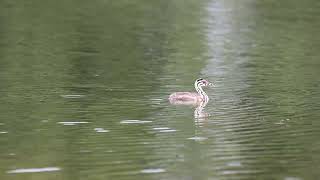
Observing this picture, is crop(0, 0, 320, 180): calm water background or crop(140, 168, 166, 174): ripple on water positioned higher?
crop(140, 168, 166, 174): ripple on water

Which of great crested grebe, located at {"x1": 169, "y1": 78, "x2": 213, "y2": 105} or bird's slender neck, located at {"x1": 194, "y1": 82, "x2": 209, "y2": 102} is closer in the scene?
great crested grebe, located at {"x1": 169, "y1": 78, "x2": 213, "y2": 105}

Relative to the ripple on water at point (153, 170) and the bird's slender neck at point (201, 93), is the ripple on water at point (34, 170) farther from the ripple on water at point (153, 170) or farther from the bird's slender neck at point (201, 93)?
the bird's slender neck at point (201, 93)

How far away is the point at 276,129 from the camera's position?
18297 millimetres

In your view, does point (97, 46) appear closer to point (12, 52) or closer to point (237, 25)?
point (12, 52)

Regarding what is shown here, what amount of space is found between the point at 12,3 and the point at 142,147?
104 ft

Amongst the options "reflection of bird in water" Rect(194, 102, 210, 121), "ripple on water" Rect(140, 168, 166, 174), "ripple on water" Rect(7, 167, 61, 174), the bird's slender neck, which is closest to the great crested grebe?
the bird's slender neck

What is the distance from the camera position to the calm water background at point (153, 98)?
15.3 metres

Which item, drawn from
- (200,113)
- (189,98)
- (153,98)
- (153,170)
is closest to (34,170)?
(153,170)

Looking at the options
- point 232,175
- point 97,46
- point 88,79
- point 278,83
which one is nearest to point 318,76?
point 278,83

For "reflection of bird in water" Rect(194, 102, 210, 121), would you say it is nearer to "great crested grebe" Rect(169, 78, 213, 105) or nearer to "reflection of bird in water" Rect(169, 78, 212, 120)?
"reflection of bird in water" Rect(169, 78, 212, 120)

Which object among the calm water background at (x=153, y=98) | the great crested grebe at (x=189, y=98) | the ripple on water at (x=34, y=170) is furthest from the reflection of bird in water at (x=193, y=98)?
the ripple on water at (x=34, y=170)

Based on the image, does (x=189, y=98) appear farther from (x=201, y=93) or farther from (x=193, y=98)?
(x=201, y=93)

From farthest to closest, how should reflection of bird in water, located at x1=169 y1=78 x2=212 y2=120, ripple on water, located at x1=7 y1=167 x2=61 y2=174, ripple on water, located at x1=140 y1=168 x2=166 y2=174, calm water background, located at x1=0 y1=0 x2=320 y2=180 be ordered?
reflection of bird in water, located at x1=169 y1=78 x2=212 y2=120 → calm water background, located at x1=0 y1=0 x2=320 y2=180 → ripple on water, located at x1=140 y1=168 x2=166 y2=174 → ripple on water, located at x1=7 y1=167 x2=61 y2=174

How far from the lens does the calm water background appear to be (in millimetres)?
15344
